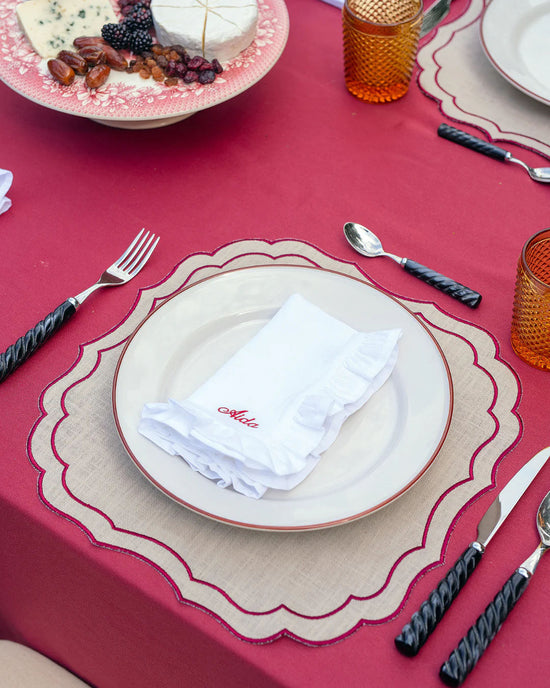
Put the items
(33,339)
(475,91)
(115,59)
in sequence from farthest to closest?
(475,91) < (115,59) < (33,339)

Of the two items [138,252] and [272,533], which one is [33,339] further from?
[272,533]

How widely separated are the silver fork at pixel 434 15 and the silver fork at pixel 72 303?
2.27ft

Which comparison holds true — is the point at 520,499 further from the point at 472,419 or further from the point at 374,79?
the point at 374,79

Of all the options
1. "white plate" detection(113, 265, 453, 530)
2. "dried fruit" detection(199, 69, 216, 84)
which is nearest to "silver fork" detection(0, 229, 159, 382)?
"white plate" detection(113, 265, 453, 530)

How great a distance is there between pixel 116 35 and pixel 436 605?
3.16 feet

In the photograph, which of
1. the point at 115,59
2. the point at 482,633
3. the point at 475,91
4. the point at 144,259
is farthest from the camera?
the point at 475,91

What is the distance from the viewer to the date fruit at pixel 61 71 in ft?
3.52

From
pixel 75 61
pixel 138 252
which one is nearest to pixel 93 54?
pixel 75 61

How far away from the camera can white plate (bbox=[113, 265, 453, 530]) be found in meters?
0.69

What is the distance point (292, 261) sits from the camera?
100 centimetres

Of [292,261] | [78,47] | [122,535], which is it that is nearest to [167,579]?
[122,535]

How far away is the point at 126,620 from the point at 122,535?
0.32 ft

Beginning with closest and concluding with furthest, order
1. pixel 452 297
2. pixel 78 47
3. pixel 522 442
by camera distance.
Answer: pixel 522 442 → pixel 452 297 → pixel 78 47

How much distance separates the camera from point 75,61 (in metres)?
1.09
